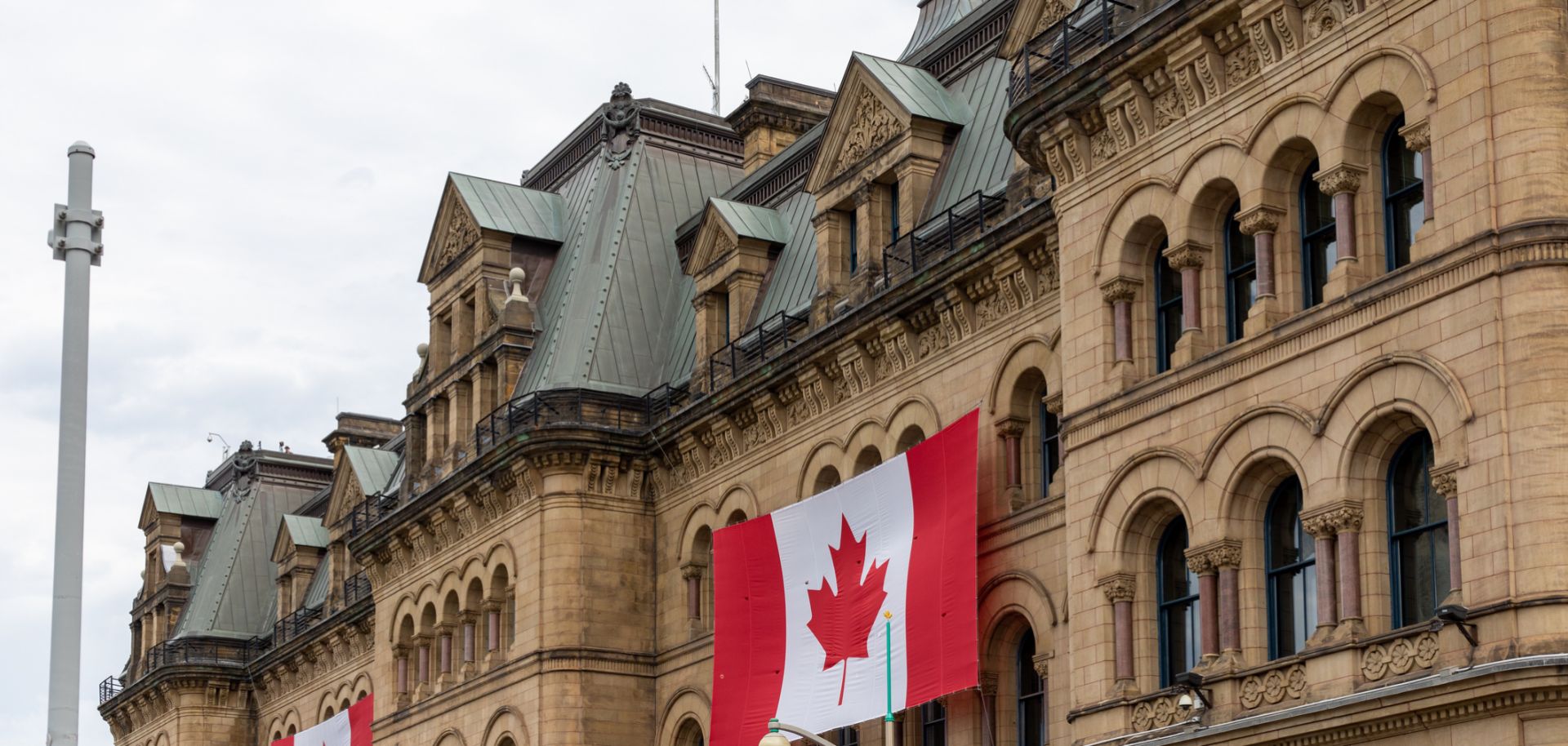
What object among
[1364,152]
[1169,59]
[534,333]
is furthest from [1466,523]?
[534,333]

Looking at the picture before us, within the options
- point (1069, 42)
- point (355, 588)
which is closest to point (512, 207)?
point (355, 588)

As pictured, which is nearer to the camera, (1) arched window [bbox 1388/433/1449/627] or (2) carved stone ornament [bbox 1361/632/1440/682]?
(2) carved stone ornament [bbox 1361/632/1440/682]

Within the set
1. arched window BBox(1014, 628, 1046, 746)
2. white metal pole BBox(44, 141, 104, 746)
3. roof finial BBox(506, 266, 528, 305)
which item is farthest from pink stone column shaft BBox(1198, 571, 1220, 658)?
roof finial BBox(506, 266, 528, 305)

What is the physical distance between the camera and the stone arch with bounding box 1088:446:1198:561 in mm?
31438

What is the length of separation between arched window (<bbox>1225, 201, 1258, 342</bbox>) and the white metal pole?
1547 cm

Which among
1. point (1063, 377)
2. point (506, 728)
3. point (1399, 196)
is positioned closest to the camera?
point (1399, 196)

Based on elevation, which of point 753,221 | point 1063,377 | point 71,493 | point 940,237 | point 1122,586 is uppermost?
point 753,221

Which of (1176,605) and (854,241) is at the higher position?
(854,241)

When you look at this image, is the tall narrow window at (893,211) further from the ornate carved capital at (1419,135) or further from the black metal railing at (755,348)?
the ornate carved capital at (1419,135)

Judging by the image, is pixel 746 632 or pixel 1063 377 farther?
pixel 746 632

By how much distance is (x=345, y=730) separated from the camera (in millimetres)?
65250

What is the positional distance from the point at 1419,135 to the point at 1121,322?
21.5 ft

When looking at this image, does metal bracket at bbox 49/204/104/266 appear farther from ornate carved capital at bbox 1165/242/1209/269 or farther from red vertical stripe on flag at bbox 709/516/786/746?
red vertical stripe on flag at bbox 709/516/786/746

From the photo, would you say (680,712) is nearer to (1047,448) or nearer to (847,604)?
(847,604)
